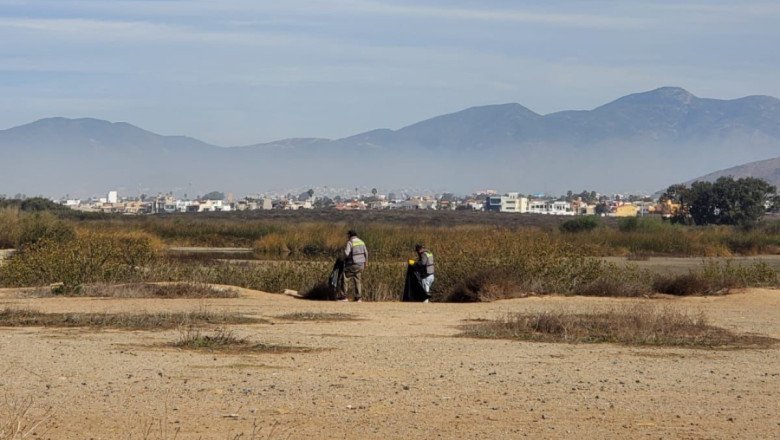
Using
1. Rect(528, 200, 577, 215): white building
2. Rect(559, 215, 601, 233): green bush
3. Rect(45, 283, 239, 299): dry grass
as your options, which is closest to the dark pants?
Rect(45, 283, 239, 299): dry grass

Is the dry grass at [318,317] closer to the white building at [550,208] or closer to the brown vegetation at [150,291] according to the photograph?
the brown vegetation at [150,291]

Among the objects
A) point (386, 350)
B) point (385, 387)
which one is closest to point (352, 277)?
point (386, 350)

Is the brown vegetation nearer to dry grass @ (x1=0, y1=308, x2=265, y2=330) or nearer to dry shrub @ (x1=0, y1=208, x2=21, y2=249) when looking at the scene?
dry grass @ (x1=0, y1=308, x2=265, y2=330)

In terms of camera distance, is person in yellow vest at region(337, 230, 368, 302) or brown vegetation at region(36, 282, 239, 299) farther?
brown vegetation at region(36, 282, 239, 299)

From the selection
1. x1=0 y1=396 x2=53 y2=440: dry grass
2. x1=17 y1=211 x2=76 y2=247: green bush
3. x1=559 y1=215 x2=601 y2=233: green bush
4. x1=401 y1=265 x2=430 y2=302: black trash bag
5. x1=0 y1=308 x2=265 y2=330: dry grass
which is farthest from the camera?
x1=559 y1=215 x2=601 y2=233: green bush

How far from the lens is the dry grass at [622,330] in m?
18.2

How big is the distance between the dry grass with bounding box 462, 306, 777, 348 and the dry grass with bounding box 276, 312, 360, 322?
2.42 m

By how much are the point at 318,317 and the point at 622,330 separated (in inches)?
217

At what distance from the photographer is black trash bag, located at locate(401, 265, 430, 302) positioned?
86.9 ft

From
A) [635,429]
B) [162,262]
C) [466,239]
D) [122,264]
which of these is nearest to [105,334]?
[635,429]

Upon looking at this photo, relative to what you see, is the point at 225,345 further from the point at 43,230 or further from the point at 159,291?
the point at 43,230

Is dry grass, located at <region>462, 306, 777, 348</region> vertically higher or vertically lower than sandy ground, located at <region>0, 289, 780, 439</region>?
higher

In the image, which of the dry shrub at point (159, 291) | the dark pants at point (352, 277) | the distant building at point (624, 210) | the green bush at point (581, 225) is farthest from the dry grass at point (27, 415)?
the distant building at point (624, 210)

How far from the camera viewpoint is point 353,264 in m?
25.8
